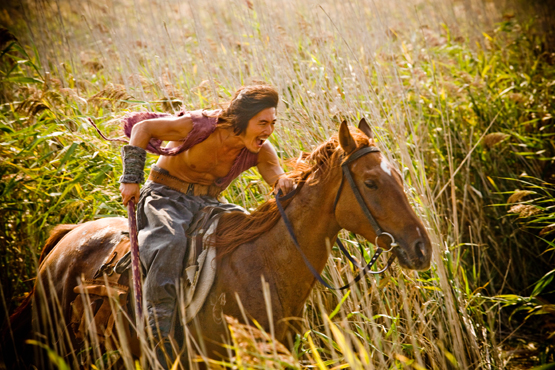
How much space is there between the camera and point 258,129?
2.32 meters

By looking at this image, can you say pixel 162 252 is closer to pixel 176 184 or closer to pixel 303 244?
pixel 176 184

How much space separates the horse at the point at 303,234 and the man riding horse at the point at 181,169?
17 cm

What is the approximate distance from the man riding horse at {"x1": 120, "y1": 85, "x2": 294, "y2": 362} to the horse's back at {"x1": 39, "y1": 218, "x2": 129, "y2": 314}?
38 cm

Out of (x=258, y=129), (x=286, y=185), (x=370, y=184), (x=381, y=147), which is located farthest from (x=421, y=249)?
(x=381, y=147)

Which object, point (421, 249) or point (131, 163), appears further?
point (131, 163)

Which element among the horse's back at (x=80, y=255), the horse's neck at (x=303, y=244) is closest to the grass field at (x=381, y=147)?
the horse's back at (x=80, y=255)

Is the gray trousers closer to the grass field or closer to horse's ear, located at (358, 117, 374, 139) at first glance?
the grass field

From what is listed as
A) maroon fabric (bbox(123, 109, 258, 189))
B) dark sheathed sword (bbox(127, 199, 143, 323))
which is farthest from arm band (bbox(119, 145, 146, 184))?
maroon fabric (bbox(123, 109, 258, 189))

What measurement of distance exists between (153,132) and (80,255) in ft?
3.17

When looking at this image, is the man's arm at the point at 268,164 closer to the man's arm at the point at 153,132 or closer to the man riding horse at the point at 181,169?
the man riding horse at the point at 181,169

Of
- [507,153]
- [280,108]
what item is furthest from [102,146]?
[507,153]

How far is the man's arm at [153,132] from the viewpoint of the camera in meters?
2.16

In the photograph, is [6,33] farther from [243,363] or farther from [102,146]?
[243,363]

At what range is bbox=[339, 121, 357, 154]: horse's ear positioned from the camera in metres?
1.95
